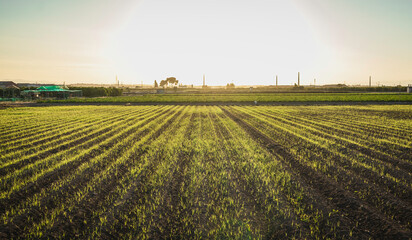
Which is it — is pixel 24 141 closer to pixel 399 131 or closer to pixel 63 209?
pixel 63 209

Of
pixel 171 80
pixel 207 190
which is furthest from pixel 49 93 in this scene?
pixel 171 80

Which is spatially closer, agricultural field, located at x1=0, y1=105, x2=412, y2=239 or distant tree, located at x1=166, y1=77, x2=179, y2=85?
agricultural field, located at x1=0, y1=105, x2=412, y2=239

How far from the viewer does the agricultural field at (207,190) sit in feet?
13.1

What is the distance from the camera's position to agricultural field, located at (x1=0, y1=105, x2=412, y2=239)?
400 cm

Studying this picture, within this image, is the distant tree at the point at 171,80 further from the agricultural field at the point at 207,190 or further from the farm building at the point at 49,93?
the agricultural field at the point at 207,190

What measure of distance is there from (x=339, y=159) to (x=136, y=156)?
8.29m

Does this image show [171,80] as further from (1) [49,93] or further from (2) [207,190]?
(2) [207,190]

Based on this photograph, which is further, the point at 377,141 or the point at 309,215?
the point at 377,141

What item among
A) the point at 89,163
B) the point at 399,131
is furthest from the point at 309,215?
the point at 399,131

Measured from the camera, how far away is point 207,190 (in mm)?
5480

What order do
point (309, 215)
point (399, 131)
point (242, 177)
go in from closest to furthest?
point (309, 215) → point (242, 177) → point (399, 131)

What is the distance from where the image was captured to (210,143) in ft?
34.0

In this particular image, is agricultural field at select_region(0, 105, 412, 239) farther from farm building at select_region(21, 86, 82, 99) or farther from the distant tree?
the distant tree

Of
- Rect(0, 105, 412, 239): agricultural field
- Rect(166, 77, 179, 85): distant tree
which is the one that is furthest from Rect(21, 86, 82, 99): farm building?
Rect(166, 77, 179, 85): distant tree
